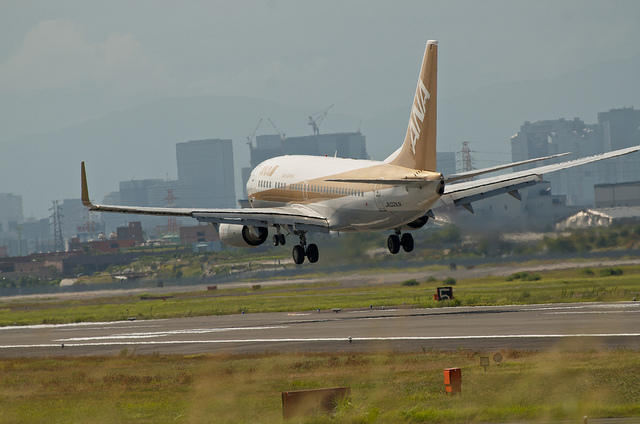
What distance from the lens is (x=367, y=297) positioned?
8238 cm

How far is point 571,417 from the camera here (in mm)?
23094

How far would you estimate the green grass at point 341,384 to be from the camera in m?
25.2

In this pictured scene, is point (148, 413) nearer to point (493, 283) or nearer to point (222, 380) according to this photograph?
point (222, 380)

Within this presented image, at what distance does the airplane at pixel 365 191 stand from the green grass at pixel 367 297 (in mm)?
12951

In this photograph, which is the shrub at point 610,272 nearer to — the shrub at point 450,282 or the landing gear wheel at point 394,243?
the shrub at point 450,282

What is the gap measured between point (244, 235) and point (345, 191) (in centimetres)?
917

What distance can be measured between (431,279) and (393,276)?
4164 millimetres

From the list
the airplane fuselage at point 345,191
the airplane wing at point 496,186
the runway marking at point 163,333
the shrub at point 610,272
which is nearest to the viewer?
the airplane fuselage at point 345,191

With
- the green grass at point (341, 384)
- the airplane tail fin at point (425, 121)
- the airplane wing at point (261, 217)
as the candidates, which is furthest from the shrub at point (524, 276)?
the green grass at point (341, 384)

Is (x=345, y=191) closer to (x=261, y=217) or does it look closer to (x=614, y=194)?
(x=261, y=217)

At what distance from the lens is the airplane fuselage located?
49662mm

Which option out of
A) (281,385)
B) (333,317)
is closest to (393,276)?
(333,317)

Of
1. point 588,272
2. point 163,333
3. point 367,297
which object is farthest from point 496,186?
point 588,272

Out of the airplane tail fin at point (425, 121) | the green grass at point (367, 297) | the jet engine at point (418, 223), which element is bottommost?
the green grass at point (367, 297)
